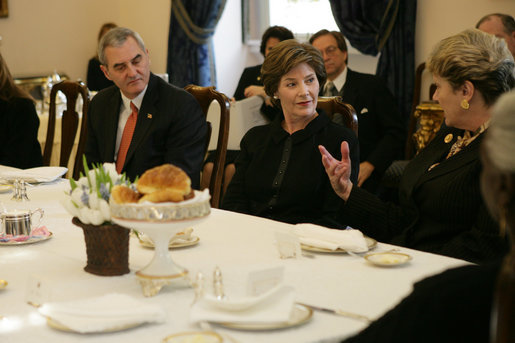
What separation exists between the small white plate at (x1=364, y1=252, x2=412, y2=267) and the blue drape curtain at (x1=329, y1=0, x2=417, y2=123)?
3482mm

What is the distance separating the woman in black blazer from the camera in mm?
2197

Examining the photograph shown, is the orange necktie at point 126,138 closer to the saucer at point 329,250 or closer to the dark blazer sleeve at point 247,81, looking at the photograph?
the saucer at point 329,250

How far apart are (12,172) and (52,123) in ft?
3.14

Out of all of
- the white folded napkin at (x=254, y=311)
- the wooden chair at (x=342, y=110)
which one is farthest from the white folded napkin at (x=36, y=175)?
the white folded napkin at (x=254, y=311)

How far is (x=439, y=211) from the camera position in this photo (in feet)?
7.43

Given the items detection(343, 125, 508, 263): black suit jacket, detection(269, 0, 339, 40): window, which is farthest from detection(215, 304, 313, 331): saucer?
detection(269, 0, 339, 40): window

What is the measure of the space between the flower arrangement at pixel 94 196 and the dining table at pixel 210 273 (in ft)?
0.47

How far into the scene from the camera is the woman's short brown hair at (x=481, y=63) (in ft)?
7.29

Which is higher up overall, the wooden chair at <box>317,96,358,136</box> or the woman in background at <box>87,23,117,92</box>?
the wooden chair at <box>317,96,358,136</box>

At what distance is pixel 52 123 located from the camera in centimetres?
396

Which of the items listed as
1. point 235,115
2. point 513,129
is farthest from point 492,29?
point 513,129

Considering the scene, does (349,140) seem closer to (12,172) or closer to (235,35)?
(12,172)

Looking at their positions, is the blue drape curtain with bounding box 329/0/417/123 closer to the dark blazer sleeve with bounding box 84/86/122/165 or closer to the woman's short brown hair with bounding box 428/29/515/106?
the dark blazer sleeve with bounding box 84/86/122/165

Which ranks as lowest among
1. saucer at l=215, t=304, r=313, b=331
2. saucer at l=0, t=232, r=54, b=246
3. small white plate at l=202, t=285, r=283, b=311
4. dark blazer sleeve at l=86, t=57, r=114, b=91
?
dark blazer sleeve at l=86, t=57, r=114, b=91
